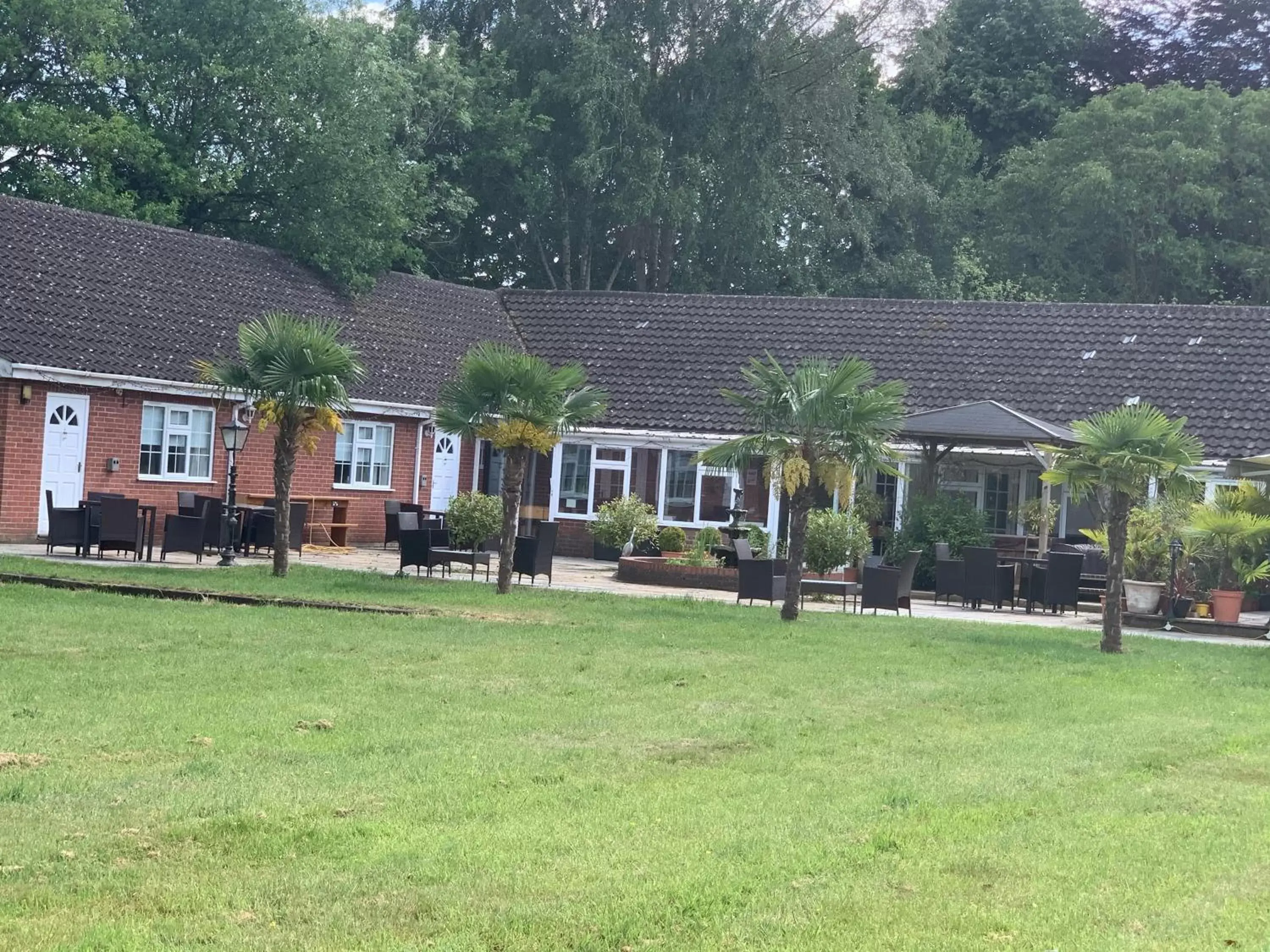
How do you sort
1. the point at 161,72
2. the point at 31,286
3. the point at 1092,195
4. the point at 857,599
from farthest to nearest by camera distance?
the point at 1092,195 → the point at 161,72 → the point at 31,286 → the point at 857,599

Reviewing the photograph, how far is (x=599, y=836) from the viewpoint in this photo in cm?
726

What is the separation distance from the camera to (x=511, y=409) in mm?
20469

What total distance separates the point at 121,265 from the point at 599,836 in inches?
905

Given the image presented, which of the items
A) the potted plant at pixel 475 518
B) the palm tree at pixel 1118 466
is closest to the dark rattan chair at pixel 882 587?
the palm tree at pixel 1118 466

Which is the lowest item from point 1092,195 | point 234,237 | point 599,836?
point 599,836

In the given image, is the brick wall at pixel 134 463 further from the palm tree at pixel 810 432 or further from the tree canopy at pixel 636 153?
the palm tree at pixel 810 432

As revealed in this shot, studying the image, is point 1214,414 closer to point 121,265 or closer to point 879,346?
point 879,346

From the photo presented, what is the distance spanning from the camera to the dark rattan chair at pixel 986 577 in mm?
22250

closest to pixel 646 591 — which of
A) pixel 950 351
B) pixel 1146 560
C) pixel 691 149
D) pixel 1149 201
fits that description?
pixel 1146 560

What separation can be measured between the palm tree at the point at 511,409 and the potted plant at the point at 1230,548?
758 centimetres

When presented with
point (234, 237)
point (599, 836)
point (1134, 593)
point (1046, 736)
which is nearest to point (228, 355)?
point (234, 237)

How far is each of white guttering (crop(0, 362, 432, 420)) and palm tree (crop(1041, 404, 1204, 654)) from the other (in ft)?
32.3

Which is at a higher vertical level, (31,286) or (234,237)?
(234,237)

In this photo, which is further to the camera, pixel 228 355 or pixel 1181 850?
pixel 228 355
